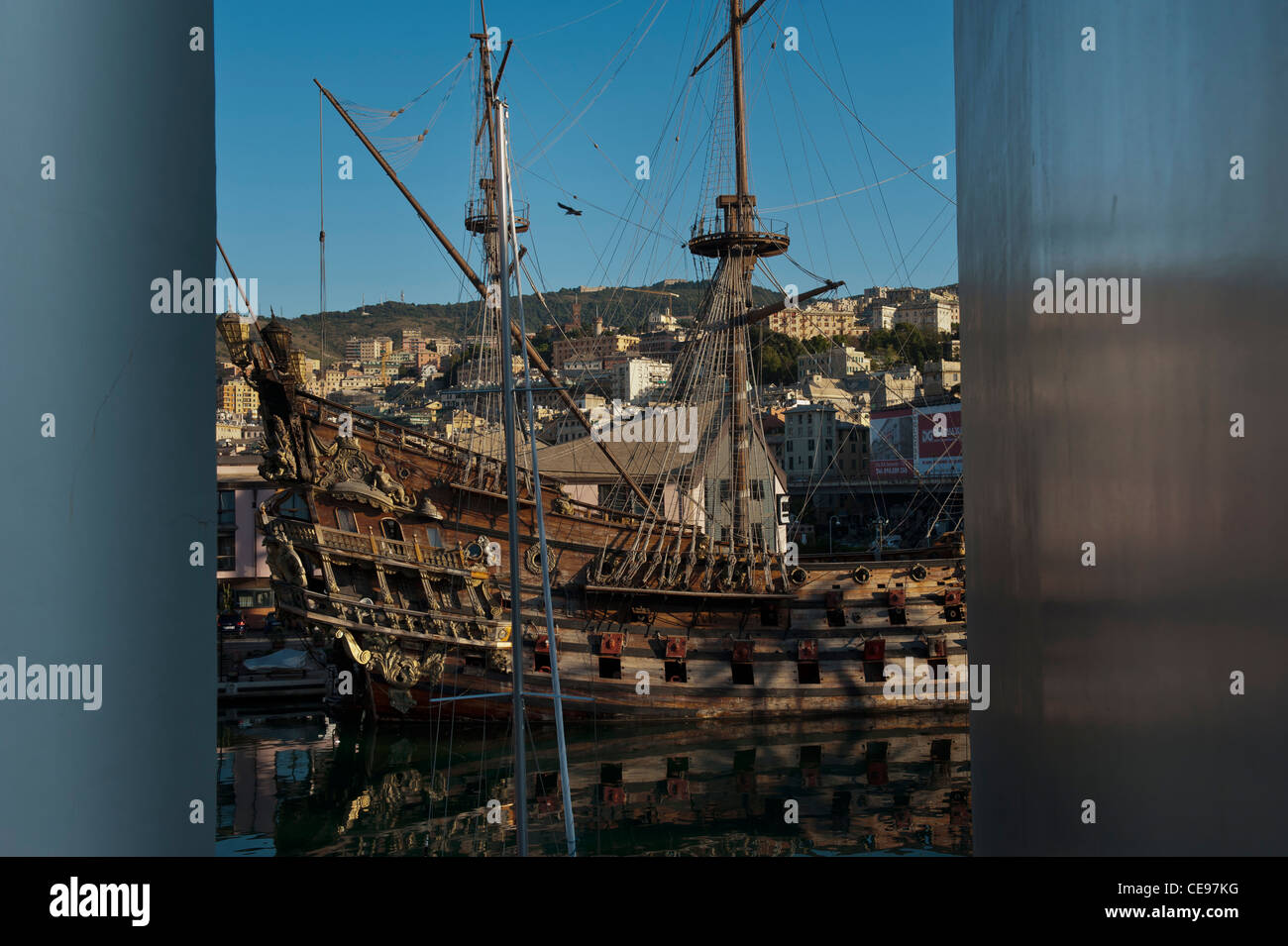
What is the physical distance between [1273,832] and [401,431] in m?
23.6

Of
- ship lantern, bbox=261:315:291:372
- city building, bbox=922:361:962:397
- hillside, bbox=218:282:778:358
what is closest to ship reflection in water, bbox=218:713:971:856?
ship lantern, bbox=261:315:291:372

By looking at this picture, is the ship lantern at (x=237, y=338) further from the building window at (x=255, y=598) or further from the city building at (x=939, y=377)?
the city building at (x=939, y=377)

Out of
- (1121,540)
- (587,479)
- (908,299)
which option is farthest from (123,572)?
(908,299)

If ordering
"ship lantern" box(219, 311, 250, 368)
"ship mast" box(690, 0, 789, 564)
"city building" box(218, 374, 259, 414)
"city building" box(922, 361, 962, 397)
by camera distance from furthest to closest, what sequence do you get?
"city building" box(218, 374, 259, 414)
"city building" box(922, 361, 962, 397)
"ship mast" box(690, 0, 789, 564)
"ship lantern" box(219, 311, 250, 368)

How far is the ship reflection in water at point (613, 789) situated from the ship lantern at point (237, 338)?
25.2 feet

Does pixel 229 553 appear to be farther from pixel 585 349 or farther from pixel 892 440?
pixel 585 349

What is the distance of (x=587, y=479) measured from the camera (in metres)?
38.0

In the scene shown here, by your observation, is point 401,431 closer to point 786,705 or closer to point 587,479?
point 786,705

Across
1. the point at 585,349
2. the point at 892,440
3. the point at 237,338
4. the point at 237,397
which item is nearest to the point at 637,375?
the point at 585,349

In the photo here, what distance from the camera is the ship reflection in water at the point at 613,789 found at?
15.8m

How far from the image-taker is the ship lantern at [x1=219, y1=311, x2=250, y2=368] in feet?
72.5

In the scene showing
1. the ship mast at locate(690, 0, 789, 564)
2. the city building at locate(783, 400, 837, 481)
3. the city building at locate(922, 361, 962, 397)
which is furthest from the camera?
the city building at locate(783, 400, 837, 481)

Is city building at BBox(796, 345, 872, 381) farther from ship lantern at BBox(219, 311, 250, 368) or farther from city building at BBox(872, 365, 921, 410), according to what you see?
ship lantern at BBox(219, 311, 250, 368)

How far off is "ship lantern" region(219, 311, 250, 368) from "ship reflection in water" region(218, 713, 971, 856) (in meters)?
7.69
